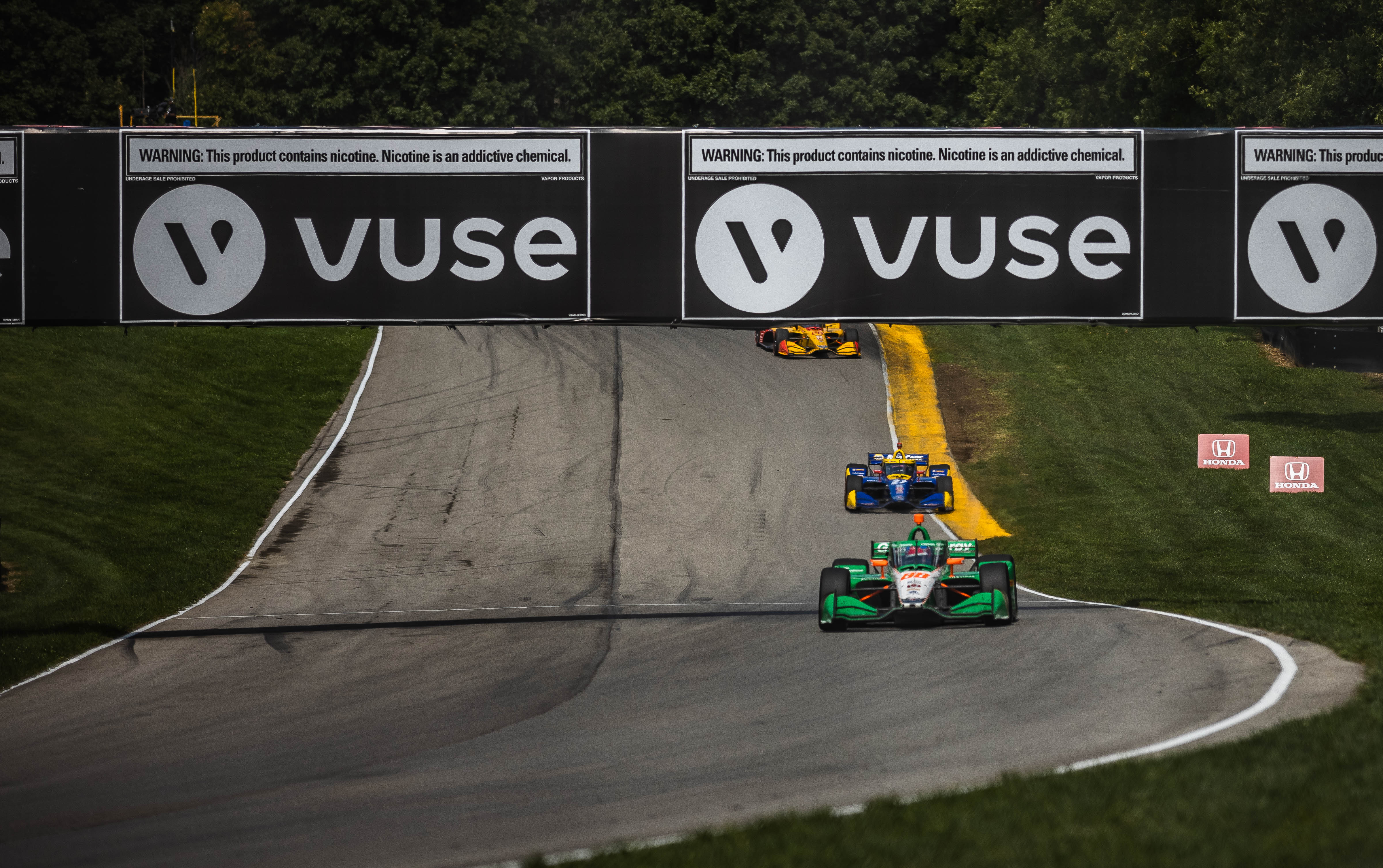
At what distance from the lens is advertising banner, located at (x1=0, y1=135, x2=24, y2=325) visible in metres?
14.1

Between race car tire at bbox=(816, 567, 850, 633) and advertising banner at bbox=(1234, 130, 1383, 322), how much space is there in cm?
541

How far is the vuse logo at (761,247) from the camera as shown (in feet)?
46.0

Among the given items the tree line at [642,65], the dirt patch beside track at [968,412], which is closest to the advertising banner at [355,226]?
the dirt patch beside track at [968,412]

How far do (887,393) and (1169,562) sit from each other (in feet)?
47.0

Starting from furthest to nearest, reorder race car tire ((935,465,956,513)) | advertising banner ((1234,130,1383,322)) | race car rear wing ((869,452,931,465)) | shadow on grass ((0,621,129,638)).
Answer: race car tire ((935,465,956,513))
race car rear wing ((869,452,931,465))
shadow on grass ((0,621,129,638))
advertising banner ((1234,130,1383,322))

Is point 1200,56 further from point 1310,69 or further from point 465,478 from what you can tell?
point 465,478

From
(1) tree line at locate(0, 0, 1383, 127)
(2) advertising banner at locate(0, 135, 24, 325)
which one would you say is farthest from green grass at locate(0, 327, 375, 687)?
(1) tree line at locate(0, 0, 1383, 127)

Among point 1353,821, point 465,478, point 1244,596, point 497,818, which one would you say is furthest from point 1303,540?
point 497,818

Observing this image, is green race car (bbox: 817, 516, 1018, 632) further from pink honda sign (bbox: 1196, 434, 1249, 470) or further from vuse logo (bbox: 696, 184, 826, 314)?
pink honda sign (bbox: 1196, 434, 1249, 470)

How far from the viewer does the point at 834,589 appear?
51.8ft

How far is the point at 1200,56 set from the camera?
4384cm

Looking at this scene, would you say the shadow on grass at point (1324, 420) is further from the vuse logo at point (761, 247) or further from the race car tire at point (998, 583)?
the vuse logo at point (761, 247)

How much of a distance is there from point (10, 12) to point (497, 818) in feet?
227

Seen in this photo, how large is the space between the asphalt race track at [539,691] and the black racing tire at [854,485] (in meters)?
0.67
